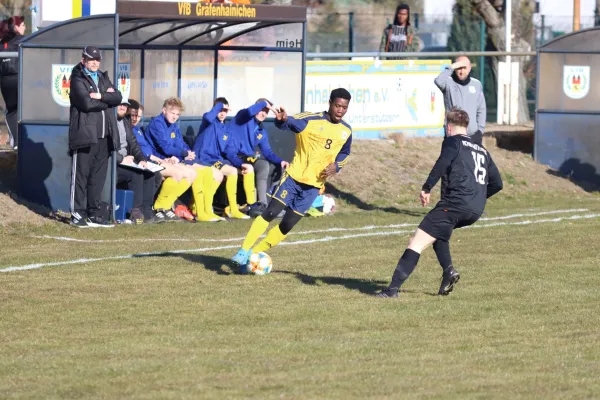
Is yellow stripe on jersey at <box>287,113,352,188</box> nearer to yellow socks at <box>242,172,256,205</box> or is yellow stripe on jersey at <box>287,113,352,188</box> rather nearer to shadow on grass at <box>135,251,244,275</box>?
shadow on grass at <box>135,251,244,275</box>

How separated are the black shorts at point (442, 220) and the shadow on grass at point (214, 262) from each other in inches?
87.5

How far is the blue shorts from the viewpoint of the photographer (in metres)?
11.3

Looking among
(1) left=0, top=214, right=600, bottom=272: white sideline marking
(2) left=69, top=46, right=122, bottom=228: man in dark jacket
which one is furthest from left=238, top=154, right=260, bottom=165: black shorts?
(1) left=0, top=214, right=600, bottom=272: white sideline marking

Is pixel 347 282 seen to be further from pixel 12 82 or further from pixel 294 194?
pixel 12 82

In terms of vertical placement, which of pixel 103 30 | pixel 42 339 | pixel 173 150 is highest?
pixel 103 30

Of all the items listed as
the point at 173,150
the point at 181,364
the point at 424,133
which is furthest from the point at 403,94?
the point at 181,364

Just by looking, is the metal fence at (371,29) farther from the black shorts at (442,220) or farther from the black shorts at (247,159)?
the black shorts at (442,220)

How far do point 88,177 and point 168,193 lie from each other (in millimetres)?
1314

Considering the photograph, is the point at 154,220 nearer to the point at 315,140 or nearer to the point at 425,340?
the point at 315,140

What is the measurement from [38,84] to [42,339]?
7.66 metres

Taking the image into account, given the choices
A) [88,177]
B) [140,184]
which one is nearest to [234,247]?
[88,177]

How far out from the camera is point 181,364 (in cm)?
762

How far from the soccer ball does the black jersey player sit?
150 centimetres

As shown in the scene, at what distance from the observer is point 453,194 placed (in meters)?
10.1
